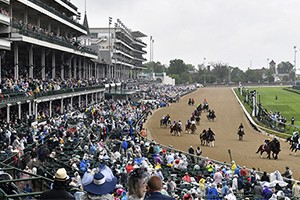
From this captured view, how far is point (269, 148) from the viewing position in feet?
79.4

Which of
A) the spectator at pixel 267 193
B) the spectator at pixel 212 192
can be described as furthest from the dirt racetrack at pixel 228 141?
the spectator at pixel 212 192

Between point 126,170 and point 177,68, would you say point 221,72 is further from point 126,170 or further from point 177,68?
point 126,170

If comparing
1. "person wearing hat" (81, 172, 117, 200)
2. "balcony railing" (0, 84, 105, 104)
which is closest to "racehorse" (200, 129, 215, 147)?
"balcony railing" (0, 84, 105, 104)

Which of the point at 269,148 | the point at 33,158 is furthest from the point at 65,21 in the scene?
the point at 33,158

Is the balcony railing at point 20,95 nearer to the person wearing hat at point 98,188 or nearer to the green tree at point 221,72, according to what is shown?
the person wearing hat at point 98,188

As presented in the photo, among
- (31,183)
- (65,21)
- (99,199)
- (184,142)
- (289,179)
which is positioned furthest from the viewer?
(65,21)

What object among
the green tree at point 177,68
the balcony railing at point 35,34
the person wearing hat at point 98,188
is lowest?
the person wearing hat at point 98,188

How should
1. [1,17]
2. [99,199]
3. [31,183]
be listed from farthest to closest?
[1,17]
[31,183]
[99,199]

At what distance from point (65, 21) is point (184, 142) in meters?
21.1

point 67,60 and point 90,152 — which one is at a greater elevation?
point 67,60

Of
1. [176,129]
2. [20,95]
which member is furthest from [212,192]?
[176,129]

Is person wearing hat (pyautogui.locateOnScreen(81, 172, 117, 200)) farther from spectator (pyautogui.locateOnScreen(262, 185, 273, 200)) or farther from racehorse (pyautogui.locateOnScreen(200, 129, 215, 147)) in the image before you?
racehorse (pyautogui.locateOnScreen(200, 129, 215, 147))

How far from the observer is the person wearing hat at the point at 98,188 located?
5.11 meters

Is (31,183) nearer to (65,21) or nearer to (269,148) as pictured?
(269,148)
